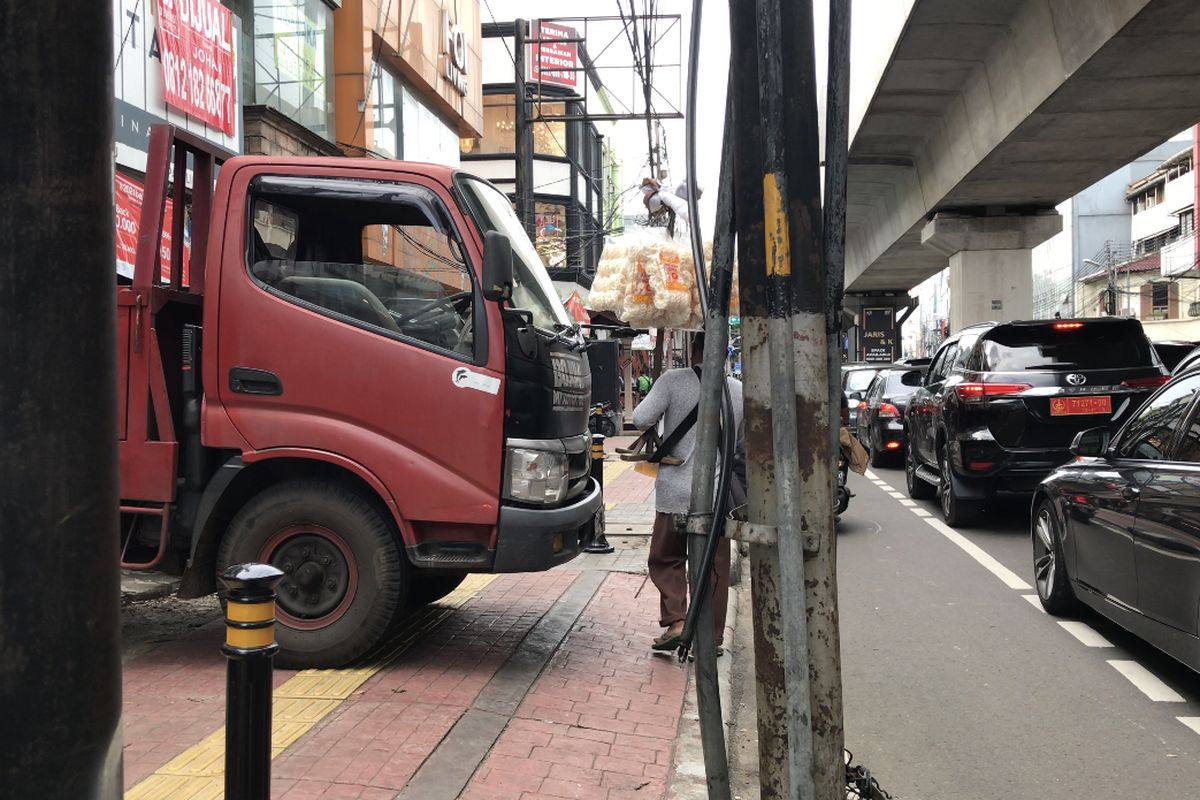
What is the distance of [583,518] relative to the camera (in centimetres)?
586

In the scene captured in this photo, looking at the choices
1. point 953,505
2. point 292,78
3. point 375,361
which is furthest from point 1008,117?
point 375,361

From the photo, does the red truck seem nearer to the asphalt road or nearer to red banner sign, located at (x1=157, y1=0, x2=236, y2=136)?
the asphalt road

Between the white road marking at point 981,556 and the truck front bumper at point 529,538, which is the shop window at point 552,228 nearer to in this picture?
the white road marking at point 981,556

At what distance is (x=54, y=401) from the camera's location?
2.48 m

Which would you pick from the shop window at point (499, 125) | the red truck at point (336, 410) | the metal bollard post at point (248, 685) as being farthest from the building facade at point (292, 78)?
the shop window at point (499, 125)

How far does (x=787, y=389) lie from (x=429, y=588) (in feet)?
15.1

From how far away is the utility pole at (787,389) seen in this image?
108 inches

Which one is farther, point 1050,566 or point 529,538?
point 1050,566

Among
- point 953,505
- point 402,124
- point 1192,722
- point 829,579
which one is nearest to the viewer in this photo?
point 829,579

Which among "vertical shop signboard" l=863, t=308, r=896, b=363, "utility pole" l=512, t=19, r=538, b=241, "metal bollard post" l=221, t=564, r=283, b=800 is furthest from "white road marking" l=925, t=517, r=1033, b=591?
"vertical shop signboard" l=863, t=308, r=896, b=363

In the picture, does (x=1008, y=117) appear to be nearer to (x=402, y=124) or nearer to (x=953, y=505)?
(x=953, y=505)

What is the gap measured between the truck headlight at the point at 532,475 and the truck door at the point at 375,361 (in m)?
0.08

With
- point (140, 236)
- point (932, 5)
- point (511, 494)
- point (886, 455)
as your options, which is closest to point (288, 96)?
point (932, 5)

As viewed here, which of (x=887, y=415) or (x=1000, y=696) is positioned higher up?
(x=887, y=415)
